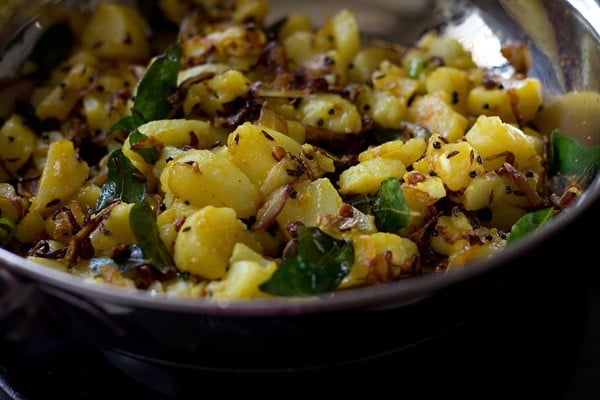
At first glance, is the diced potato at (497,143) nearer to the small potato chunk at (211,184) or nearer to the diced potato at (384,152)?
the diced potato at (384,152)

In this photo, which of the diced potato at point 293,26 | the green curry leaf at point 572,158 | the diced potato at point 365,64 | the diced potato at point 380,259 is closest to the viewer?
the diced potato at point 380,259

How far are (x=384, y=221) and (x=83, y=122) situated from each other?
1029 millimetres

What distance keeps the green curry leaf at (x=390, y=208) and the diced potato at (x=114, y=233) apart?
22.2 inches

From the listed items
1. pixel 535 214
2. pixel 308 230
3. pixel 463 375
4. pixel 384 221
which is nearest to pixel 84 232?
pixel 308 230

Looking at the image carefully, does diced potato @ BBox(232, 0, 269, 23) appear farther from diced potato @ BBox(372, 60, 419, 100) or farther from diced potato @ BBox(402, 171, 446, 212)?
diced potato @ BBox(402, 171, 446, 212)

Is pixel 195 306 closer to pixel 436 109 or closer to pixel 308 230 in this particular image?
pixel 308 230

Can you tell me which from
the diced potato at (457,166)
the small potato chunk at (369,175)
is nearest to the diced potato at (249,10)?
the small potato chunk at (369,175)

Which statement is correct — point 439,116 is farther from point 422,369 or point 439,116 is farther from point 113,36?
point 113,36

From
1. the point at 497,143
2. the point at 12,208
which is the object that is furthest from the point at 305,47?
the point at 12,208

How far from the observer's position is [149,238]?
5.07 ft

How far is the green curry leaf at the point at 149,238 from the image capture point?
5.00 ft

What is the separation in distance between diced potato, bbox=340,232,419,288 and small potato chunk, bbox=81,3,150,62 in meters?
1.28

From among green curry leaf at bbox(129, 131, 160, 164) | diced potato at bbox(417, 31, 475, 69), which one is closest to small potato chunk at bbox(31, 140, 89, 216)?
green curry leaf at bbox(129, 131, 160, 164)

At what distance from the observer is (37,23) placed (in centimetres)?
236
